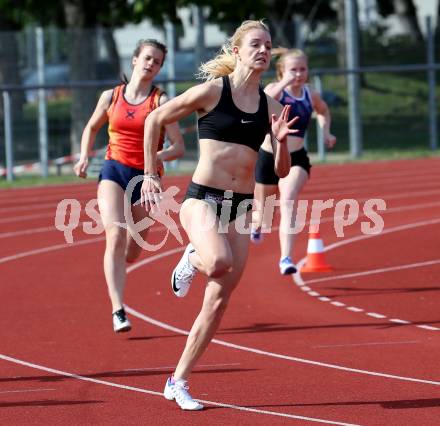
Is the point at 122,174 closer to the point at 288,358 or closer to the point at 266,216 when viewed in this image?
the point at 288,358

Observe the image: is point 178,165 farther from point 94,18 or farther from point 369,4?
point 369,4

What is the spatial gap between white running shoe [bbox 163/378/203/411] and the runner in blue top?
4793 millimetres

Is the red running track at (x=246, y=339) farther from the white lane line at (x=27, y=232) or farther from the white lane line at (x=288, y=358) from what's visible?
the white lane line at (x=27, y=232)

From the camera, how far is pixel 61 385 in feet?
25.6

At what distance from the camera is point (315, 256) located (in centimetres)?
1271

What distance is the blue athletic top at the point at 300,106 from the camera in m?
12.0

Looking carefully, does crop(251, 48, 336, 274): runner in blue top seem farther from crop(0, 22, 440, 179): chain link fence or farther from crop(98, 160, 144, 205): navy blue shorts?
crop(0, 22, 440, 179): chain link fence

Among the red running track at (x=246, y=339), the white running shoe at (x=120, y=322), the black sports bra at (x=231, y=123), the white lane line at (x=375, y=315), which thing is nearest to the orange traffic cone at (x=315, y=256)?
the red running track at (x=246, y=339)

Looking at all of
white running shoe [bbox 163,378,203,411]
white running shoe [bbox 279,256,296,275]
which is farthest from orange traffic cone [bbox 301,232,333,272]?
white running shoe [bbox 163,378,203,411]

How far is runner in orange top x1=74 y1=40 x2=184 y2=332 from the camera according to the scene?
31.8 ft

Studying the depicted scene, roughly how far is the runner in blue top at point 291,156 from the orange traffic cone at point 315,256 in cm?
60

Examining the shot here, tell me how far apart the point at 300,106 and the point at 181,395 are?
5511mm

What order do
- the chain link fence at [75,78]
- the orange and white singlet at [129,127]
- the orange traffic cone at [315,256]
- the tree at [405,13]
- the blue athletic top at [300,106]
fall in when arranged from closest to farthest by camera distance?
the orange and white singlet at [129,127] → the blue athletic top at [300,106] → the orange traffic cone at [315,256] → the chain link fence at [75,78] → the tree at [405,13]

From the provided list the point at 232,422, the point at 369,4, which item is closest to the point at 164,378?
the point at 232,422
